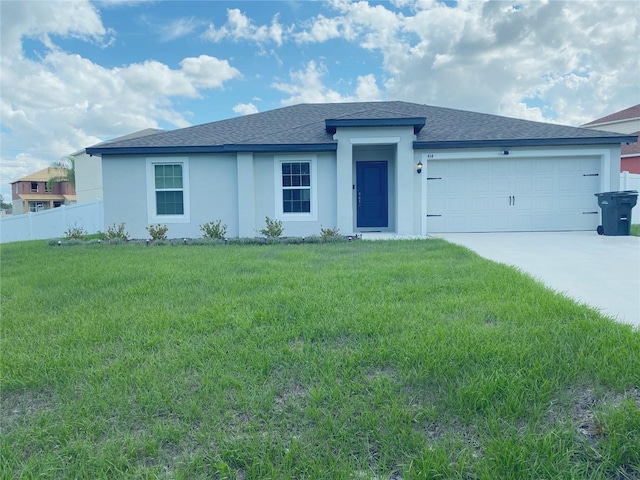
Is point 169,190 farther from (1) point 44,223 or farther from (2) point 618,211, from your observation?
(2) point 618,211

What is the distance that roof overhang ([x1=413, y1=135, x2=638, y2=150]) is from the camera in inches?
475

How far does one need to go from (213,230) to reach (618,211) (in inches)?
438

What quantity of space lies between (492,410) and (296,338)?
1.75m

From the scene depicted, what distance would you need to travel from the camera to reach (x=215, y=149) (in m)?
12.2

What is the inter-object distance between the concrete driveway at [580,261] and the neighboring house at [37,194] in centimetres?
5445

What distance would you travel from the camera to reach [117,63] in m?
16.4

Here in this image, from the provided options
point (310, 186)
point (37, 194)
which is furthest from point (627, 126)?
point (37, 194)

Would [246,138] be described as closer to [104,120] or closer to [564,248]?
[564,248]

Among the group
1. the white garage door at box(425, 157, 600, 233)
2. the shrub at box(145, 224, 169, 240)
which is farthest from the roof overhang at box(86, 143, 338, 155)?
the white garage door at box(425, 157, 600, 233)

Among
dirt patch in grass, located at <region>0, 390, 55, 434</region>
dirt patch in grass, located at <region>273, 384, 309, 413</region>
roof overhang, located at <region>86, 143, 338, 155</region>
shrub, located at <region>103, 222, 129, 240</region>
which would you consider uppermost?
roof overhang, located at <region>86, 143, 338, 155</region>

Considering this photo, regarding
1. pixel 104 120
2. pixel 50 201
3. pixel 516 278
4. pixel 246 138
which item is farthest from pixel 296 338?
pixel 50 201

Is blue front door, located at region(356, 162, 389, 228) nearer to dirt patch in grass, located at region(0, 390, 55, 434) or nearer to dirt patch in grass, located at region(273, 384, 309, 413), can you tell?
dirt patch in grass, located at region(273, 384, 309, 413)

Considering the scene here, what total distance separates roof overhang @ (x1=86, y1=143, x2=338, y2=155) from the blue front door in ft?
6.95

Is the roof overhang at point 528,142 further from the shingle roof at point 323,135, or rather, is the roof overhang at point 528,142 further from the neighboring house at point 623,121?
the neighboring house at point 623,121
